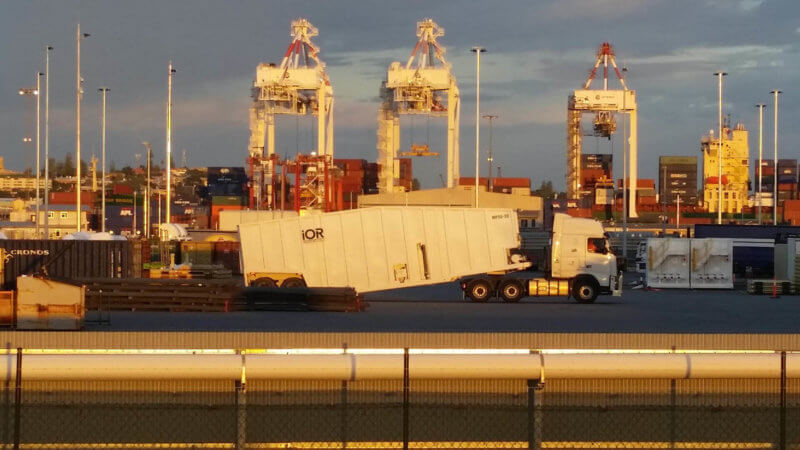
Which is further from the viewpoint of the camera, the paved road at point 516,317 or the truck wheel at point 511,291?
the truck wheel at point 511,291

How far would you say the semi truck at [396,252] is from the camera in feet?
123

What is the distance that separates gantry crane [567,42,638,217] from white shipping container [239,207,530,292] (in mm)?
63627

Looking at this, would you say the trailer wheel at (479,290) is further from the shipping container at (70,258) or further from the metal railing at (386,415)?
the metal railing at (386,415)

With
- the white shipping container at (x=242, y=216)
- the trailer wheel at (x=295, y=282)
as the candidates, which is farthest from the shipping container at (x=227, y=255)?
the trailer wheel at (x=295, y=282)

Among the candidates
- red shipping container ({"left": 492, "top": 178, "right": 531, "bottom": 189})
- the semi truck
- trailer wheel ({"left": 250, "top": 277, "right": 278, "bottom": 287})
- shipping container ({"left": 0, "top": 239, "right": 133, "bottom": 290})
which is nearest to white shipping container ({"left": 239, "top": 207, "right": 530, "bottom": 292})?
the semi truck

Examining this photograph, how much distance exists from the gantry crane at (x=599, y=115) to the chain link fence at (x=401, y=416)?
90552 millimetres

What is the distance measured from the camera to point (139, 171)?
176 metres

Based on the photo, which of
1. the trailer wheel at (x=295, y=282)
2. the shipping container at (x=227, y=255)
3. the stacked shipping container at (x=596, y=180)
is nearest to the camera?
the trailer wheel at (x=295, y=282)

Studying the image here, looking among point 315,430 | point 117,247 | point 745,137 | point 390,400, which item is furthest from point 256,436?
point 745,137

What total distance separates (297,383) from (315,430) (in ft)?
1.68

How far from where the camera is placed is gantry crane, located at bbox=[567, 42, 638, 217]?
103250 mm

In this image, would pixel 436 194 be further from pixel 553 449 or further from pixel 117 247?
pixel 553 449

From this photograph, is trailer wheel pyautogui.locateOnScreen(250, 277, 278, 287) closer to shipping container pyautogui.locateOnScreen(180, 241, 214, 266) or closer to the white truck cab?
the white truck cab

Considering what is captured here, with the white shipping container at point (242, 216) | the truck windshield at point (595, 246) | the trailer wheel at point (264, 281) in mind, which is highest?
the white shipping container at point (242, 216)
